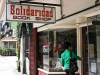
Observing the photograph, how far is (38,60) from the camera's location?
7.38m

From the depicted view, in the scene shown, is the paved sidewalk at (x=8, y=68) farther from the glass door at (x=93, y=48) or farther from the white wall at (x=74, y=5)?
the glass door at (x=93, y=48)

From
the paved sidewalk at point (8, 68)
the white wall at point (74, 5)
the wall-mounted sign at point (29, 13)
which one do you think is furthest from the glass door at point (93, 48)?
the paved sidewalk at point (8, 68)

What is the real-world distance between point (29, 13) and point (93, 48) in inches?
75.7

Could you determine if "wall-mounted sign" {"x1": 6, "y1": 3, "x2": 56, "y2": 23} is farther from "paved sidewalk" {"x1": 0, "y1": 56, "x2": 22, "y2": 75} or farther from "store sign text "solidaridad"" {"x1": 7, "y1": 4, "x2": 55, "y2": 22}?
"paved sidewalk" {"x1": 0, "y1": 56, "x2": 22, "y2": 75}

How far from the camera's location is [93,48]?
3.70 meters

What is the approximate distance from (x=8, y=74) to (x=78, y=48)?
5.70 m

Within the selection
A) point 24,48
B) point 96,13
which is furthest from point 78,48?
point 24,48

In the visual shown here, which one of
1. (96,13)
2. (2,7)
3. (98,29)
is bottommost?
(98,29)

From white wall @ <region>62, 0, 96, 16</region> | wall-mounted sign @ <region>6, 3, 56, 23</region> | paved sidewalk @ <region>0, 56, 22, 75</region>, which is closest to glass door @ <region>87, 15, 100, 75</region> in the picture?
white wall @ <region>62, 0, 96, 16</region>

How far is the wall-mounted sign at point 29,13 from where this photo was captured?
3805mm

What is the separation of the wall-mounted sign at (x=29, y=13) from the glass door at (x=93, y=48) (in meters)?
1.17

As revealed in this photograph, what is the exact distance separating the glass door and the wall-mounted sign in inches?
46.1

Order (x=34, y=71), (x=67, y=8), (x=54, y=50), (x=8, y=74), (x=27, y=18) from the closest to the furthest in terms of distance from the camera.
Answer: (x=27, y=18), (x=67, y=8), (x=54, y=50), (x=34, y=71), (x=8, y=74)

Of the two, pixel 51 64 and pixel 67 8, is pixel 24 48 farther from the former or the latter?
pixel 67 8
